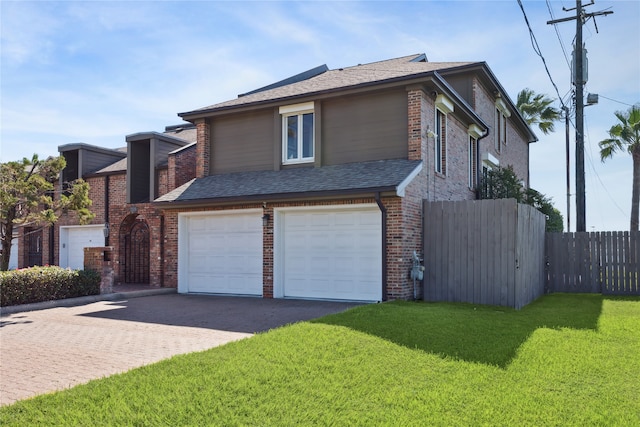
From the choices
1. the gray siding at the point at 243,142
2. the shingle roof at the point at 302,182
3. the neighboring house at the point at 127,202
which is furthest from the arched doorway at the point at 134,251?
the gray siding at the point at 243,142

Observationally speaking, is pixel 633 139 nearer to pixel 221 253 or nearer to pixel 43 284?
pixel 221 253

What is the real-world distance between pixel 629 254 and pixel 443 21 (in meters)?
8.84

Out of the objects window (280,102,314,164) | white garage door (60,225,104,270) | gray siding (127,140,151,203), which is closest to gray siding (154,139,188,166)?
gray siding (127,140,151,203)

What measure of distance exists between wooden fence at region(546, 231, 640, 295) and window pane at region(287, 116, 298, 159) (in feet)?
26.8

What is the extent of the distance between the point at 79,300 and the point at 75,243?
8204 millimetres

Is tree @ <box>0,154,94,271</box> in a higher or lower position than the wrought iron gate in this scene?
higher

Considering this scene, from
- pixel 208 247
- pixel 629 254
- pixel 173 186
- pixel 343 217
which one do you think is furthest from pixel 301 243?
pixel 629 254

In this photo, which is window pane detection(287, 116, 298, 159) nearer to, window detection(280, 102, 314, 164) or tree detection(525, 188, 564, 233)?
window detection(280, 102, 314, 164)

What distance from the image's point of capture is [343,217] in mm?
11984

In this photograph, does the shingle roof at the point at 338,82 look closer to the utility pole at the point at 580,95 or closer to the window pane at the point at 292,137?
the window pane at the point at 292,137

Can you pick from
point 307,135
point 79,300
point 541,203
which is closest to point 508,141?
point 541,203

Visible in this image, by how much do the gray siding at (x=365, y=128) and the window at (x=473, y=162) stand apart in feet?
15.7

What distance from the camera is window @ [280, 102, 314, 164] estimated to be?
13.6 m

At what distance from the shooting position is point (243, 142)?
48.0 feet
